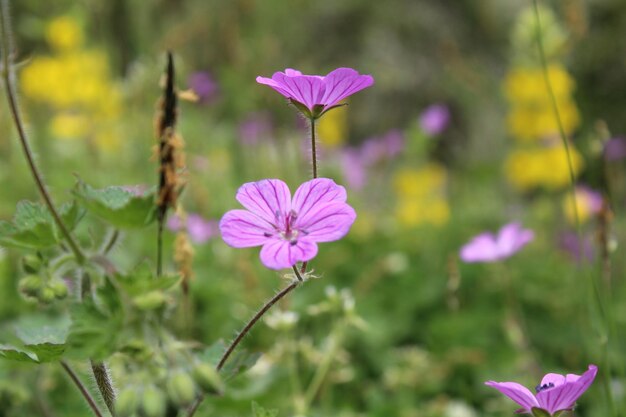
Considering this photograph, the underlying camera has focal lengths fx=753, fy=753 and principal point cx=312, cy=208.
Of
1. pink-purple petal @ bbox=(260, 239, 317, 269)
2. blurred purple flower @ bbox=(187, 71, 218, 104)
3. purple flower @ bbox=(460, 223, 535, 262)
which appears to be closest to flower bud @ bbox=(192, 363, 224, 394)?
pink-purple petal @ bbox=(260, 239, 317, 269)

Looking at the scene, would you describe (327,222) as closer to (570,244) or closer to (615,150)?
(570,244)

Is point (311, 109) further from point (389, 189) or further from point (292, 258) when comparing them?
point (389, 189)

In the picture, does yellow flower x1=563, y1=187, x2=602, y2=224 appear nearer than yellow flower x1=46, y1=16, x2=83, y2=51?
Yes

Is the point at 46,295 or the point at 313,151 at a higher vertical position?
the point at 313,151

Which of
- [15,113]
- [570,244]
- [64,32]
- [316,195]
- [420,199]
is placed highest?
[64,32]

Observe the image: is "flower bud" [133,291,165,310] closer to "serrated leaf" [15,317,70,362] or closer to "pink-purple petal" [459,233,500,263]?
"serrated leaf" [15,317,70,362]

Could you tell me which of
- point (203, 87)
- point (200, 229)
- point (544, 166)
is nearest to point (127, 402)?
point (200, 229)

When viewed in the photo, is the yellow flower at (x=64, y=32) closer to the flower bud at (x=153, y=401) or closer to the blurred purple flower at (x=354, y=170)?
the blurred purple flower at (x=354, y=170)

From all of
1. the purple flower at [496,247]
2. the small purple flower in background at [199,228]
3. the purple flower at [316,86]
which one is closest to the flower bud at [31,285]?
the purple flower at [316,86]
